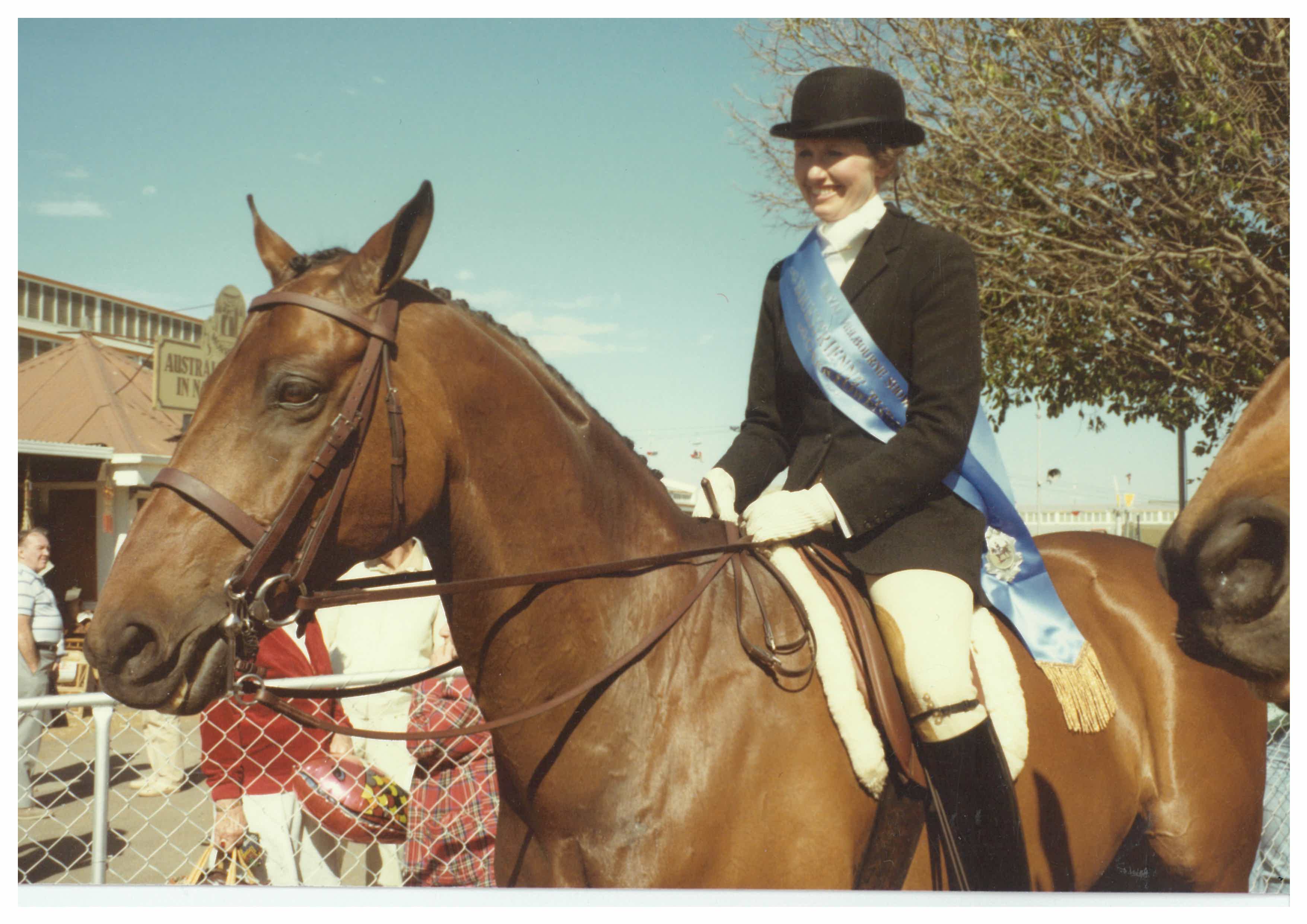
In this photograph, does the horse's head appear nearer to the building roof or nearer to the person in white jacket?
the person in white jacket

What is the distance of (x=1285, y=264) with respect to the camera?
190 inches

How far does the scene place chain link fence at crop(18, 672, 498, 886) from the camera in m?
2.83

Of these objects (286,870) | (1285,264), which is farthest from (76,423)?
(1285,264)

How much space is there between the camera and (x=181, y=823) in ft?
12.9

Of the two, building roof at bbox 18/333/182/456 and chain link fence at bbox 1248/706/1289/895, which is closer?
chain link fence at bbox 1248/706/1289/895

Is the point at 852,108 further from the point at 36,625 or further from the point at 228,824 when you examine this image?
the point at 36,625

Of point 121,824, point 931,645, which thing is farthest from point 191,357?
point 931,645

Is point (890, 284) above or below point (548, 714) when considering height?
above

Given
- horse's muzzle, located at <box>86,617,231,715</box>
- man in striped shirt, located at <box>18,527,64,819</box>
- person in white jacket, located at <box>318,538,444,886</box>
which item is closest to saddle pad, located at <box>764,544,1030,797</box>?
horse's muzzle, located at <box>86,617,231,715</box>

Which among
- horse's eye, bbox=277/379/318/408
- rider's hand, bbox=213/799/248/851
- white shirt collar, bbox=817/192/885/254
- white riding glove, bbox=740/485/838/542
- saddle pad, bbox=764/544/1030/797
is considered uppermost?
white shirt collar, bbox=817/192/885/254

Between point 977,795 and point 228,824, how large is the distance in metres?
3.09

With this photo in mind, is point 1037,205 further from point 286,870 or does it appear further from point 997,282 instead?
point 286,870

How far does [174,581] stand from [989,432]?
6.35ft

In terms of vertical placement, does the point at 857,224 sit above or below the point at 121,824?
above
